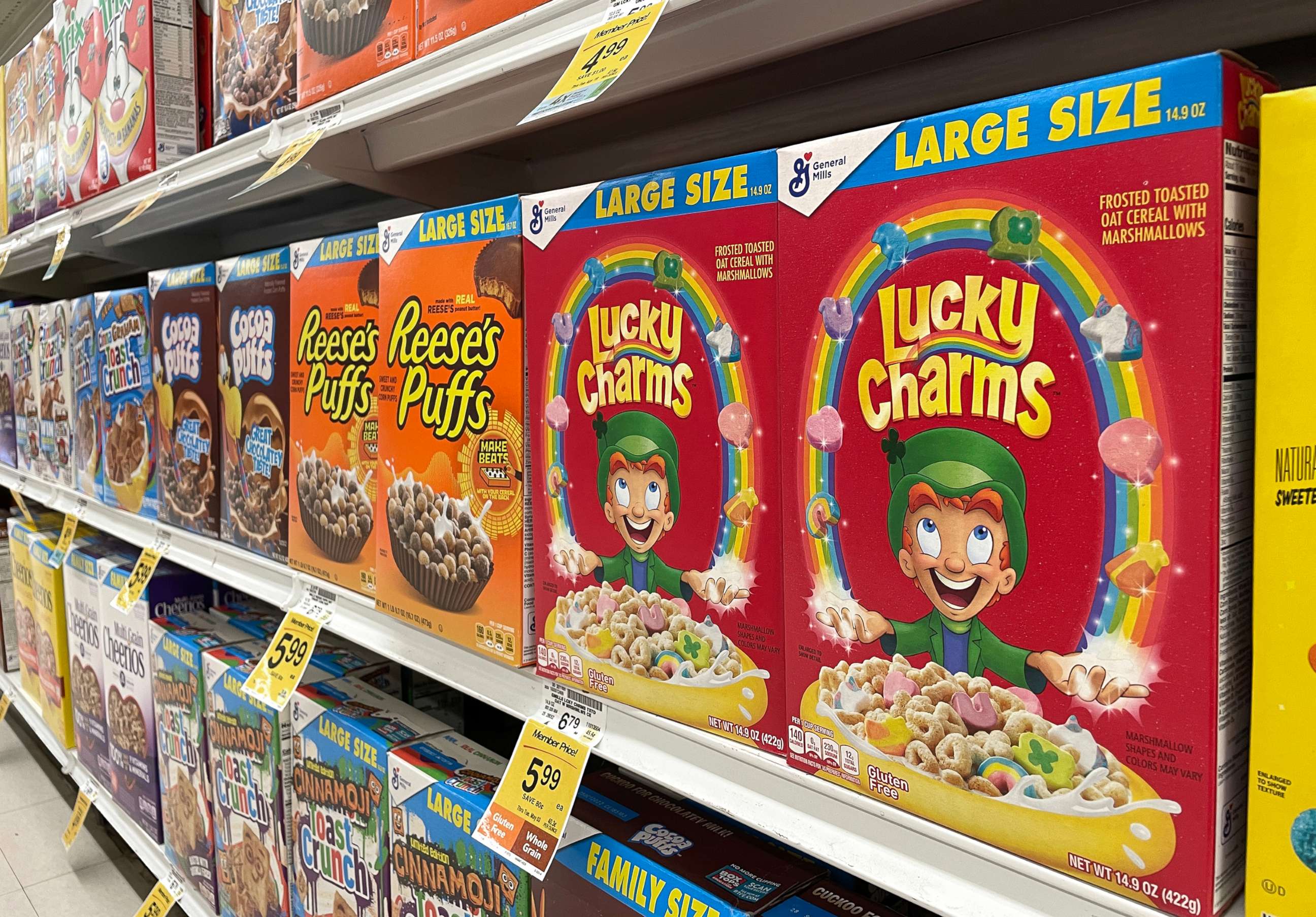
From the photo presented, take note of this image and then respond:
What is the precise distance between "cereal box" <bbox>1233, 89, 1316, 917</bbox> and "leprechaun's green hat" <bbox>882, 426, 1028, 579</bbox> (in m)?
0.12

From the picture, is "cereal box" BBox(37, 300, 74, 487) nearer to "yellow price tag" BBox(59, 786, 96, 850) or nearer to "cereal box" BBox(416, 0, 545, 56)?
"yellow price tag" BBox(59, 786, 96, 850)

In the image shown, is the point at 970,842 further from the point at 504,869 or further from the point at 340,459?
the point at 340,459

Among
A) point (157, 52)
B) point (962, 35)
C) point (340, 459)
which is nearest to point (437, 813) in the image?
point (340, 459)

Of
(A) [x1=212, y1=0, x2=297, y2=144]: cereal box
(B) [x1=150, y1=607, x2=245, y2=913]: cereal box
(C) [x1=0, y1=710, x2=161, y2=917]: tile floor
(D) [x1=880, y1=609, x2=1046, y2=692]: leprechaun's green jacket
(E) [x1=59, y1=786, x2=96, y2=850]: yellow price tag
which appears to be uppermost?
(A) [x1=212, y1=0, x2=297, y2=144]: cereal box

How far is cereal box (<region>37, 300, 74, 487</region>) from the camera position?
2.18 meters

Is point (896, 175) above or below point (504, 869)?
above

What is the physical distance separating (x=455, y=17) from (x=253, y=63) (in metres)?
0.64

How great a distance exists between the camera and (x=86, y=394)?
6.80 feet

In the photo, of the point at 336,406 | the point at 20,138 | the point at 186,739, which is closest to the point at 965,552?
the point at 336,406

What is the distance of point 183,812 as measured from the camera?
5.76 feet

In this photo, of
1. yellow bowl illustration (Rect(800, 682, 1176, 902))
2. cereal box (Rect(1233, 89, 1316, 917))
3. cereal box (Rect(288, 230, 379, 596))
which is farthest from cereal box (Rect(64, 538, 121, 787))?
cereal box (Rect(1233, 89, 1316, 917))

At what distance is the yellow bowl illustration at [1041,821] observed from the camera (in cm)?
51

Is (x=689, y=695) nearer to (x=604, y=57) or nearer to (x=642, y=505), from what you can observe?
(x=642, y=505)

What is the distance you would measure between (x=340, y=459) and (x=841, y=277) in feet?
2.79
